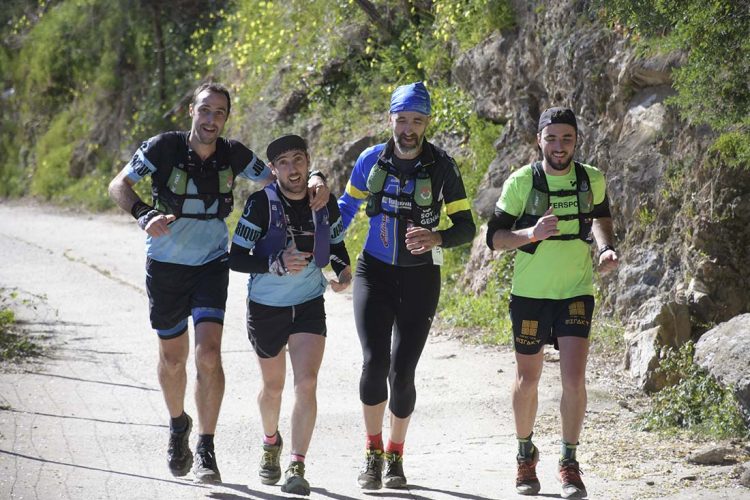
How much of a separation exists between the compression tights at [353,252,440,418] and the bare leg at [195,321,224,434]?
81cm

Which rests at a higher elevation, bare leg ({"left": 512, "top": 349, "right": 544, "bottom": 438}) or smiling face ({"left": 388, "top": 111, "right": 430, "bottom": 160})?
smiling face ({"left": 388, "top": 111, "right": 430, "bottom": 160})

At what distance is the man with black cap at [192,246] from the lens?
6141 mm

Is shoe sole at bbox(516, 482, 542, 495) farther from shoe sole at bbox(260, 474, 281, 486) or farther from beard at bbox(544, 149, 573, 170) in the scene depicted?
beard at bbox(544, 149, 573, 170)

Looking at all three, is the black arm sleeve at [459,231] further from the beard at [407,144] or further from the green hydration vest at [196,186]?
the green hydration vest at [196,186]

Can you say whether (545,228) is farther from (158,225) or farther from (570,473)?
(158,225)

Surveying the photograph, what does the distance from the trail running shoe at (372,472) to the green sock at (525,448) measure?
0.77 m

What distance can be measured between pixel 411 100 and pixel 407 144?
24cm

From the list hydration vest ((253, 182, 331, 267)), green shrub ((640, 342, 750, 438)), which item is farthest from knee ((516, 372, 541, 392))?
green shrub ((640, 342, 750, 438))

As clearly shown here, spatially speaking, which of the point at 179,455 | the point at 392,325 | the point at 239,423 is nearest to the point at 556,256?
the point at 392,325

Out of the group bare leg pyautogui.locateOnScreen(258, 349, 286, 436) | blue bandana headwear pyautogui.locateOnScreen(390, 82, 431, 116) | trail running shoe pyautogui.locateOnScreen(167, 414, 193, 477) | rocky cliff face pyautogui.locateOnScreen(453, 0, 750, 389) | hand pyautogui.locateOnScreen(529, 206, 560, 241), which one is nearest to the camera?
hand pyautogui.locateOnScreen(529, 206, 560, 241)

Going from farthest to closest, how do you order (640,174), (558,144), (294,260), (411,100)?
(640,174) < (411,100) < (558,144) < (294,260)

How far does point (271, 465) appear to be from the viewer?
6137 millimetres

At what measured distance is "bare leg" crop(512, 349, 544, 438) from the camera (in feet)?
19.6

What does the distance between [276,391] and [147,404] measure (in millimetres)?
2746
